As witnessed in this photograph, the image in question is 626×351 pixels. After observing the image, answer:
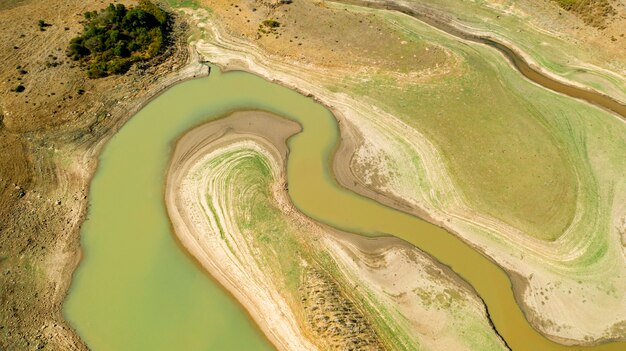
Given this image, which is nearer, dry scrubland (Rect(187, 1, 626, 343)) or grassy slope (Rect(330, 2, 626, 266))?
dry scrubland (Rect(187, 1, 626, 343))

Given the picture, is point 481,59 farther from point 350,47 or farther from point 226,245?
point 226,245

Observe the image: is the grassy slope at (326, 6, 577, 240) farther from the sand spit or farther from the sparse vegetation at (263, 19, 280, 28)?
the sparse vegetation at (263, 19, 280, 28)

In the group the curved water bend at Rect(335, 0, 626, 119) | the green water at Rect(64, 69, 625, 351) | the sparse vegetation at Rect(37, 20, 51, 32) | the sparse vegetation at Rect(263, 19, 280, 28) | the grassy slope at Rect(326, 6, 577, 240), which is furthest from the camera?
the sparse vegetation at Rect(263, 19, 280, 28)

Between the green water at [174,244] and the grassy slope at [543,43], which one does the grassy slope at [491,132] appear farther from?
the green water at [174,244]

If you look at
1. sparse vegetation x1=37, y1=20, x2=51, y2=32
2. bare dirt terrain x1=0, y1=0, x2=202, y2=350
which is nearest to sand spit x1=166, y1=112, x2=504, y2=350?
bare dirt terrain x1=0, y1=0, x2=202, y2=350

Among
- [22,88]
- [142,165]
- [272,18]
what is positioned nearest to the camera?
[142,165]

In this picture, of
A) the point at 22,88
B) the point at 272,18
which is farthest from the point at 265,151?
the point at 22,88
